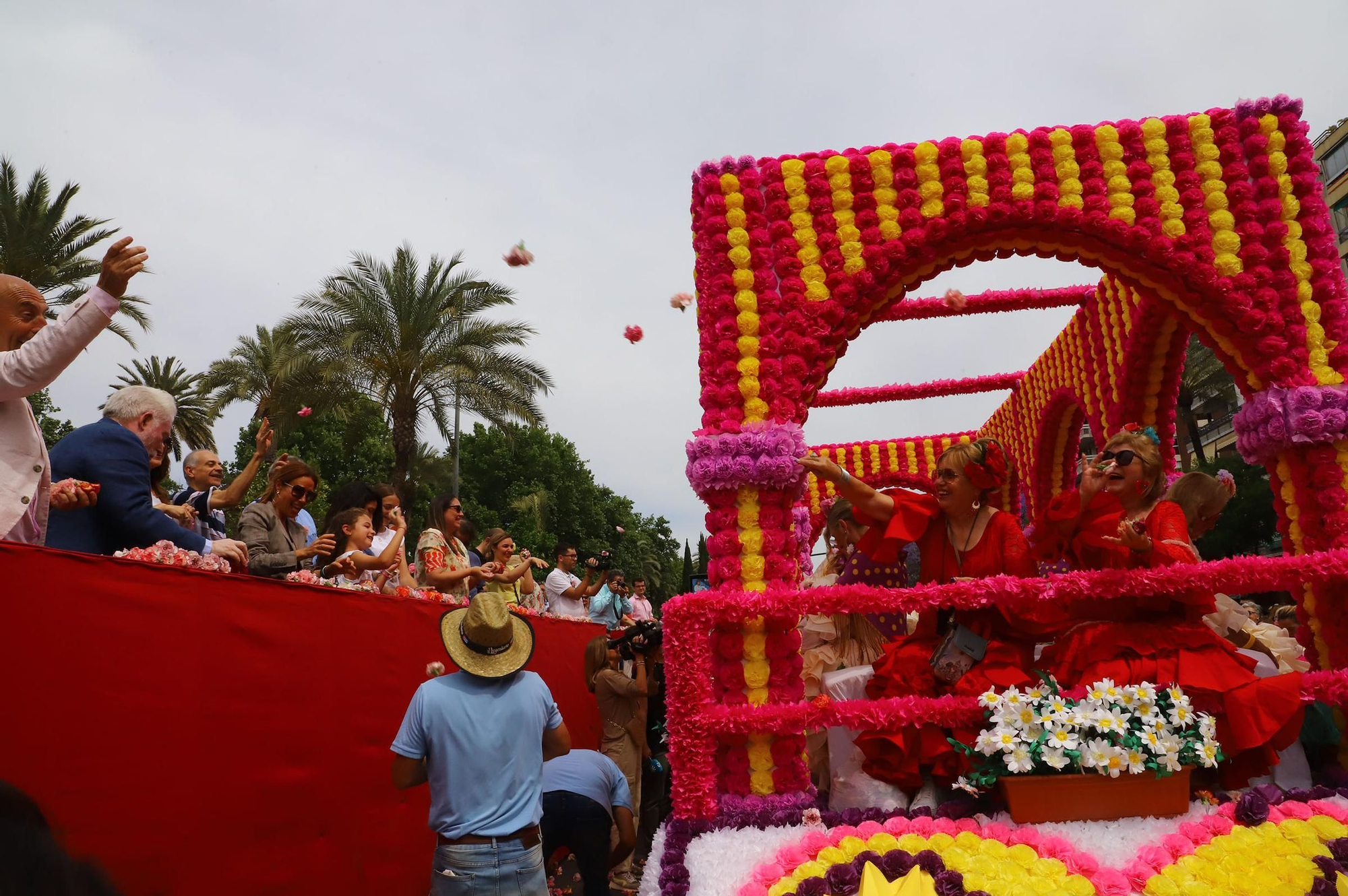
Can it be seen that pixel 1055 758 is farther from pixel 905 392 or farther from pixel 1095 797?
pixel 905 392

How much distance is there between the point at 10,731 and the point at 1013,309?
7.89m

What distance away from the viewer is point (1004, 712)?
11.1 feet

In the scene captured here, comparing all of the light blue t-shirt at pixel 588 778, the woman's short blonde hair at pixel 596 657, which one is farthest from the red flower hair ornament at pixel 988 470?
the woman's short blonde hair at pixel 596 657

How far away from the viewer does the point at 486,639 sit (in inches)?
134

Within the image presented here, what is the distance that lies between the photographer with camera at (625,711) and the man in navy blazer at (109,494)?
9.94 feet

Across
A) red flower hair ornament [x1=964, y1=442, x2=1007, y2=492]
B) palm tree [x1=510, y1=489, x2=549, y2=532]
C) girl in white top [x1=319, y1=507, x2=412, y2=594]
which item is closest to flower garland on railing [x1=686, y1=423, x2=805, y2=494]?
red flower hair ornament [x1=964, y1=442, x2=1007, y2=492]

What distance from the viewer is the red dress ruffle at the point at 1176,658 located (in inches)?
135

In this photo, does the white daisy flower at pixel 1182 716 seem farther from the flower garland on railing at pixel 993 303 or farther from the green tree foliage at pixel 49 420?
the green tree foliage at pixel 49 420

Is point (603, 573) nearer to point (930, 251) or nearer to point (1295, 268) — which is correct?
point (930, 251)

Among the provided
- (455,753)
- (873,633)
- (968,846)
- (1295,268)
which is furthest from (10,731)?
(1295,268)

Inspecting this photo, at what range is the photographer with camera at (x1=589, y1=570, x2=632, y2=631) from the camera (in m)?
10.2

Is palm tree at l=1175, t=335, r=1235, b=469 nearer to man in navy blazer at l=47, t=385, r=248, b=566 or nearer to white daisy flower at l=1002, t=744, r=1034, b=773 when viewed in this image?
white daisy flower at l=1002, t=744, r=1034, b=773

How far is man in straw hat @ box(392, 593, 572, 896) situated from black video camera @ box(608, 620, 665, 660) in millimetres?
2290

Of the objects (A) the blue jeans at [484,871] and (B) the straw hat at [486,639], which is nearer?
(A) the blue jeans at [484,871]
